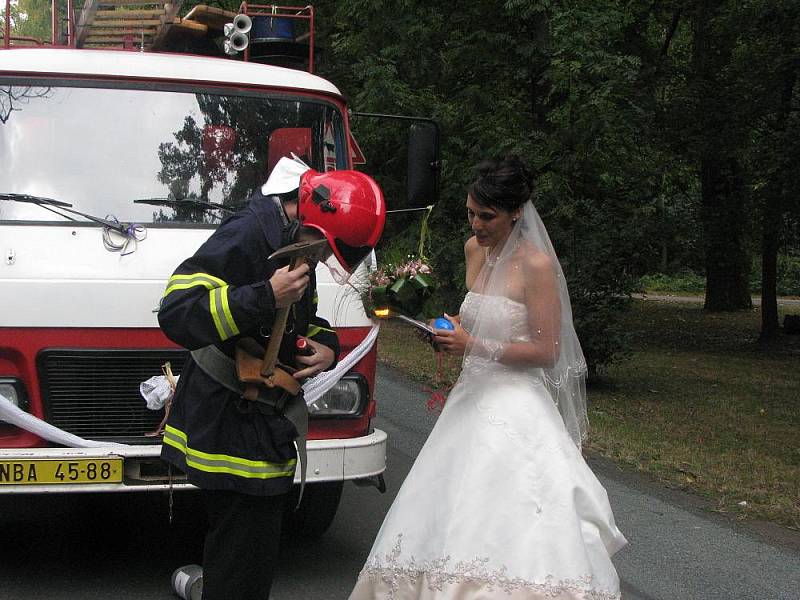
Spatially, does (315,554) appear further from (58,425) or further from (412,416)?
(412,416)

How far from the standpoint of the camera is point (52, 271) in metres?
5.00

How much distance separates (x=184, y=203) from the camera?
18.6 ft

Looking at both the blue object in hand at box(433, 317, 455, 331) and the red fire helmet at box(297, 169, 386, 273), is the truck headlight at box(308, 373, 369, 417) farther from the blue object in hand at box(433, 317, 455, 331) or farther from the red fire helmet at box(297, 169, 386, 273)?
the red fire helmet at box(297, 169, 386, 273)

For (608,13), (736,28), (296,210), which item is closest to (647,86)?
(736,28)

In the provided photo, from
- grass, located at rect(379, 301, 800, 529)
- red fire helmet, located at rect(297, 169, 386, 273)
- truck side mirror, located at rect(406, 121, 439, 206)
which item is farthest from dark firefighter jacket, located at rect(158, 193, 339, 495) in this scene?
truck side mirror, located at rect(406, 121, 439, 206)

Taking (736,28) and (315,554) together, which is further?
(736,28)

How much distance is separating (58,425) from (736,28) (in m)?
12.5

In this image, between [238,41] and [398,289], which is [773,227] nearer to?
[238,41]

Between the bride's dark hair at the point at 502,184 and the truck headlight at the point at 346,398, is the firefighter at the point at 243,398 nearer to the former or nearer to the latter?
the bride's dark hair at the point at 502,184

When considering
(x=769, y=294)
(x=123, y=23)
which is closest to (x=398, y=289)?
(x=123, y=23)

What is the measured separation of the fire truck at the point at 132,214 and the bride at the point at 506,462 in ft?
2.47

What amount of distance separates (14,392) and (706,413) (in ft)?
27.4

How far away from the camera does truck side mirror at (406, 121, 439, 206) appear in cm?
660

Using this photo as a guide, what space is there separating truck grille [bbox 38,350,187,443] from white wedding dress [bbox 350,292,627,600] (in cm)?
141
